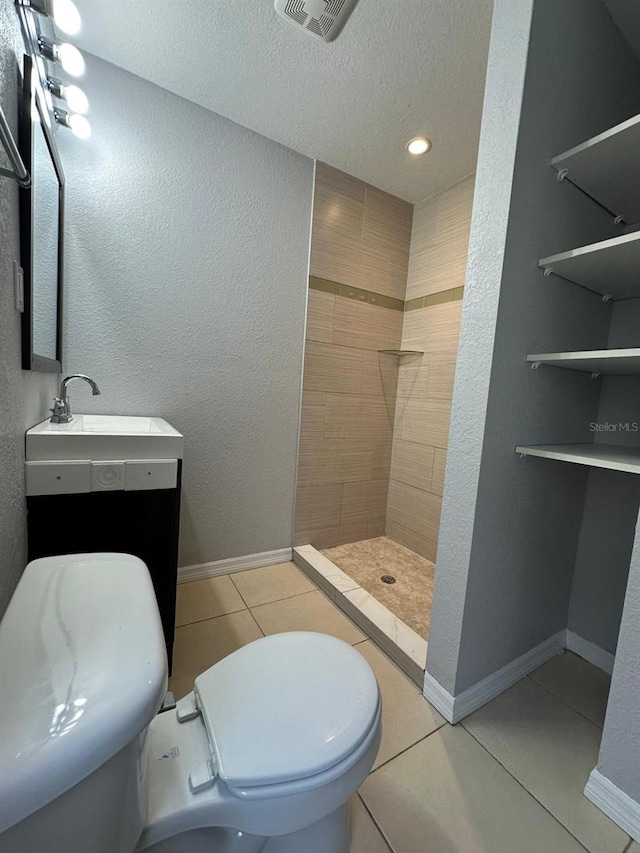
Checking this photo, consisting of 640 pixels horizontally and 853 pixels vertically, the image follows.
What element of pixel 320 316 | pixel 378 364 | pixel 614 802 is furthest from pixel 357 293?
pixel 614 802

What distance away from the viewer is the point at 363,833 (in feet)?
2.80

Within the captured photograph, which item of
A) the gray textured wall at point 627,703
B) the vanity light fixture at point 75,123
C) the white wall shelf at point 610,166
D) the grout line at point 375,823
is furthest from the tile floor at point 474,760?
the vanity light fixture at point 75,123

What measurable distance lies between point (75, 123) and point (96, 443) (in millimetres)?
1304

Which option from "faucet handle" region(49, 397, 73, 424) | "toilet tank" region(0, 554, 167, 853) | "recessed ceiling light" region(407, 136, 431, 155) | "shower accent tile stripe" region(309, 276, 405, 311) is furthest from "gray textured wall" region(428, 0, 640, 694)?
"faucet handle" region(49, 397, 73, 424)

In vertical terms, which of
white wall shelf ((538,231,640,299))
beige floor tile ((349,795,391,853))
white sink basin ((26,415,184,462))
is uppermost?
white wall shelf ((538,231,640,299))

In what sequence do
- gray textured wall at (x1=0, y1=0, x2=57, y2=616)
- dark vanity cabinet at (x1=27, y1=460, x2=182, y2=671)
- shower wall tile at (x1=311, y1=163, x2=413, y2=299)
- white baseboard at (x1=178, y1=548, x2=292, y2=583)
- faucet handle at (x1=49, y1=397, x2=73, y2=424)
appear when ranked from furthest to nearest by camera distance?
shower wall tile at (x1=311, y1=163, x2=413, y2=299)
white baseboard at (x1=178, y1=548, x2=292, y2=583)
faucet handle at (x1=49, y1=397, x2=73, y2=424)
dark vanity cabinet at (x1=27, y1=460, x2=182, y2=671)
gray textured wall at (x1=0, y1=0, x2=57, y2=616)

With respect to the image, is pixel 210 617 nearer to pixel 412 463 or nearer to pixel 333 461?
pixel 333 461

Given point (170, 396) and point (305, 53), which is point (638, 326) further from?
point (170, 396)

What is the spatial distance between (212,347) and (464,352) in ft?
4.05

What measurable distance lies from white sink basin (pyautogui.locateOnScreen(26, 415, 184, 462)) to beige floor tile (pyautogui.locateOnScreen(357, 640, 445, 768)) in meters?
1.14

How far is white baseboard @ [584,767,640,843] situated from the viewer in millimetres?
869

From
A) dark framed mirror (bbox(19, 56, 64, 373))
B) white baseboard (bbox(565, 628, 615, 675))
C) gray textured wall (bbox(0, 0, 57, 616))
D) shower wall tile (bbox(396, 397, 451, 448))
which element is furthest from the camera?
shower wall tile (bbox(396, 397, 451, 448))

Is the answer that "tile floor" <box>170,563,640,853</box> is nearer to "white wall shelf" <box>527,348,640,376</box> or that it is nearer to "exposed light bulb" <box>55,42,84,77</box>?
"white wall shelf" <box>527,348,640,376</box>

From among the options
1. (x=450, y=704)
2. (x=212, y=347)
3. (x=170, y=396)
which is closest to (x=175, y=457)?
(x=170, y=396)
